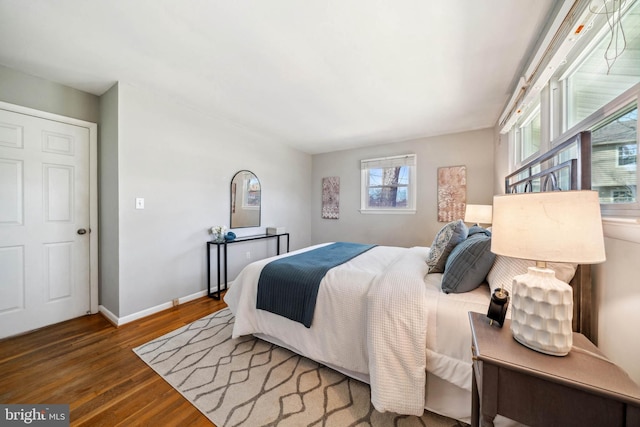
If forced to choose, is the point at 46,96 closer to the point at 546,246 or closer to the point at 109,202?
the point at 109,202

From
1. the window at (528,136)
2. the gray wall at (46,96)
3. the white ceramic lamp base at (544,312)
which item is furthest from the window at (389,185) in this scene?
the gray wall at (46,96)

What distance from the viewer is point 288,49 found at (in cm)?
179

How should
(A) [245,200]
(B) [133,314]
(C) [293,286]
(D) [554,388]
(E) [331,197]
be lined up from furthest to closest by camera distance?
1. (E) [331,197]
2. (A) [245,200]
3. (B) [133,314]
4. (C) [293,286]
5. (D) [554,388]

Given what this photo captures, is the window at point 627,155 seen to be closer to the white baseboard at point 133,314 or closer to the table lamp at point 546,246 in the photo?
the table lamp at point 546,246

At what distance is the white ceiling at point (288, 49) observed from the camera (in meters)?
1.44

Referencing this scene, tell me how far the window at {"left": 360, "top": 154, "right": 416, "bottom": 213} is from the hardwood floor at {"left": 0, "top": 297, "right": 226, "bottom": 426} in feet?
11.4

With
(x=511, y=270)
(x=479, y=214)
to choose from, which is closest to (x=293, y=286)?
(x=511, y=270)

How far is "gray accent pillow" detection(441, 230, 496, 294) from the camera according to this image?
1359mm

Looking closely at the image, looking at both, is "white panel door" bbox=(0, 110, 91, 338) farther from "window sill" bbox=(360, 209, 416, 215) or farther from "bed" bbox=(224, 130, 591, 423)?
"window sill" bbox=(360, 209, 416, 215)

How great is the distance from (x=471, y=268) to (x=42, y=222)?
3.69m

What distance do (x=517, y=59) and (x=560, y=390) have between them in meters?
2.29

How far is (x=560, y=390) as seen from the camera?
0.70 metres

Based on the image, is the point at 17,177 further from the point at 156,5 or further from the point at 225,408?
the point at 225,408

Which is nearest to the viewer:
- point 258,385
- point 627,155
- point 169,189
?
point 627,155
